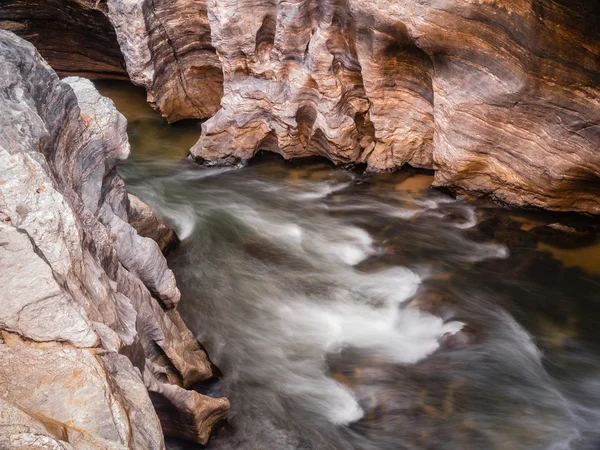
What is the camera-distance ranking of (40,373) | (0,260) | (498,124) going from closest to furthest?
(40,373)
(0,260)
(498,124)

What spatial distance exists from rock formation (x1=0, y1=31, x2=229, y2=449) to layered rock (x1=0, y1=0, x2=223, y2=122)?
14.6 feet

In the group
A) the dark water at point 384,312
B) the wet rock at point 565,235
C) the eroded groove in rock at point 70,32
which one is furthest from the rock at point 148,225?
the eroded groove in rock at point 70,32

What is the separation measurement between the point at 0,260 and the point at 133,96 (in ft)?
30.1

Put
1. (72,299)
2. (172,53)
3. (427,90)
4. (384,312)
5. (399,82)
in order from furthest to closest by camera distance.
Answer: (172,53)
(399,82)
(427,90)
(384,312)
(72,299)

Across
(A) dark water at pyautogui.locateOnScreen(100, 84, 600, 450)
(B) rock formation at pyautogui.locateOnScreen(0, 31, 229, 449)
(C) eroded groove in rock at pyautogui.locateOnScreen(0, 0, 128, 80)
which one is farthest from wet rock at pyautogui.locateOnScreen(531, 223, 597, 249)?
(C) eroded groove in rock at pyautogui.locateOnScreen(0, 0, 128, 80)

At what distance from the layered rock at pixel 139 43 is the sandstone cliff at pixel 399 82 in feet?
0.09

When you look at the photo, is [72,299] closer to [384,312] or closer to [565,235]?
[384,312]

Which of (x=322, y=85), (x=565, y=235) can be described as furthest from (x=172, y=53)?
(x=565, y=235)

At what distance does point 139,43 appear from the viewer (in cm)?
866

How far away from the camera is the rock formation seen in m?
2.49

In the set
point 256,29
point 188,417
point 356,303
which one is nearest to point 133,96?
point 256,29

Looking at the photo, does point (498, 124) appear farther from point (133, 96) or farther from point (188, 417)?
point (133, 96)

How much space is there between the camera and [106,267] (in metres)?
3.85

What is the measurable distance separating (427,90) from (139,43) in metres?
4.70
